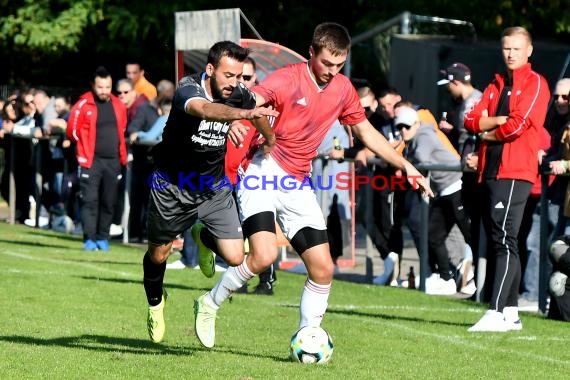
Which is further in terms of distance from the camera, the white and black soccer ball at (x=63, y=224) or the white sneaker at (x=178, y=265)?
the white and black soccer ball at (x=63, y=224)

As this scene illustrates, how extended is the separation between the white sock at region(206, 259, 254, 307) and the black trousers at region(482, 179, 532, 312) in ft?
8.45

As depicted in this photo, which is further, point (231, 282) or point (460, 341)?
point (460, 341)

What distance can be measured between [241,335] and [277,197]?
154cm

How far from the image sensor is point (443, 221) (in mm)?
15008

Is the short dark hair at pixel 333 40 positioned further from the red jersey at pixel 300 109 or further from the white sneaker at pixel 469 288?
the white sneaker at pixel 469 288

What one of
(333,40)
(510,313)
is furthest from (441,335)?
(333,40)

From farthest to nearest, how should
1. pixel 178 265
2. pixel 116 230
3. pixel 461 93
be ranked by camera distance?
pixel 116 230, pixel 178 265, pixel 461 93

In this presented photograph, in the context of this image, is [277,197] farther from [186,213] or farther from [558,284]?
[558,284]

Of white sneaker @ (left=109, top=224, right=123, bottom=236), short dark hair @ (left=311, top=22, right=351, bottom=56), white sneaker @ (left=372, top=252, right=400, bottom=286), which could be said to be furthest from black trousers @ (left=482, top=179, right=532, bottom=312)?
white sneaker @ (left=109, top=224, right=123, bottom=236)

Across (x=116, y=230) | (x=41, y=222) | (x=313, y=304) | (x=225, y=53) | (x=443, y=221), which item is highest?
(x=225, y=53)

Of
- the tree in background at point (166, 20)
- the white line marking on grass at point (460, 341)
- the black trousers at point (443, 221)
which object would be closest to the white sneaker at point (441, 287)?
the black trousers at point (443, 221)

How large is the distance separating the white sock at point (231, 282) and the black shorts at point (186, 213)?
0.48 meters

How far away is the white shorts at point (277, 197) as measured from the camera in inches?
376

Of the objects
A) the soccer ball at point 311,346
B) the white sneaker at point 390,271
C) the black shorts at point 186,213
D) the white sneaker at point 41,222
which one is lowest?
the white sneaker at point 41,222
